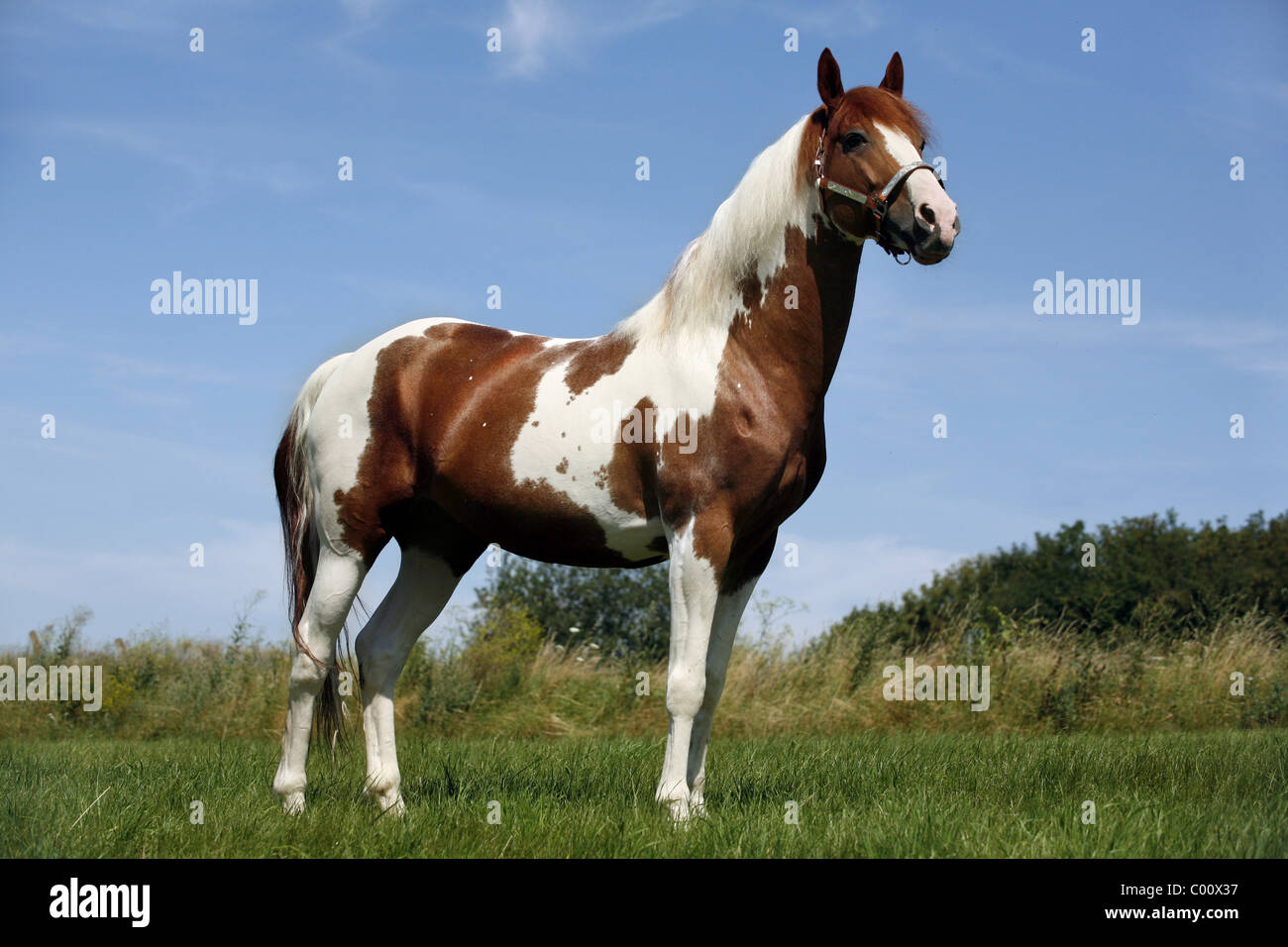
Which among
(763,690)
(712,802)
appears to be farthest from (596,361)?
(763,690)

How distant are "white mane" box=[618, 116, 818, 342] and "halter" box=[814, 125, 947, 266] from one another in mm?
97

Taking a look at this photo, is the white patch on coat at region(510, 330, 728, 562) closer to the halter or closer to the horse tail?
the halter

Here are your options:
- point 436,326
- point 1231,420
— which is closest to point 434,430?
point 436,326

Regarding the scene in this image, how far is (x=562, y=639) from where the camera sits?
112 ft

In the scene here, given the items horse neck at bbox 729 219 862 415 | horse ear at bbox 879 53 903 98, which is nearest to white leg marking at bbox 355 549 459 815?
horse neck at bbox 729 219 862 415

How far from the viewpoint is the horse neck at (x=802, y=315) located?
4.81m

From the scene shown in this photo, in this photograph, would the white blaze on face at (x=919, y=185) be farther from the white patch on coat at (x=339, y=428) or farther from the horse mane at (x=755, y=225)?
the white patch on coat at (x=339, y=428)

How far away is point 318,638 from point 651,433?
2113 mm

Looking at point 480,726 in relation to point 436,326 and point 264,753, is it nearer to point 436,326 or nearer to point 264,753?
point 264,753

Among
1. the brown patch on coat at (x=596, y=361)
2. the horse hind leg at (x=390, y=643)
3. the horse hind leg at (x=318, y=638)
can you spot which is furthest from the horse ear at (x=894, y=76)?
the horse hind leg at (x=318, y=638)

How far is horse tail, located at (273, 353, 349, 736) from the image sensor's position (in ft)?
18.1

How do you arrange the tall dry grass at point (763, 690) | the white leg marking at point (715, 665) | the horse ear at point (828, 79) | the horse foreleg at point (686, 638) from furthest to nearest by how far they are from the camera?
the tall dry grass at point (763, 690) → the white leg marking at point (715, 665) → the horse ear at point (828, 79) → the horse foreleg at point (686, 638)

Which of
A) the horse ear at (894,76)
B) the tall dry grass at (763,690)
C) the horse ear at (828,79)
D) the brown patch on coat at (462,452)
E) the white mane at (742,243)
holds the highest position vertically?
the horse ear at (894,76)

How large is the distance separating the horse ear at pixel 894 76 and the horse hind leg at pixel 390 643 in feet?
11.1
